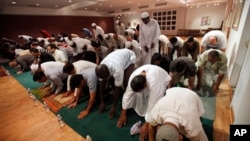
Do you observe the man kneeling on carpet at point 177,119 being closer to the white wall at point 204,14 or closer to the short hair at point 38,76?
the short hair at point 38,76

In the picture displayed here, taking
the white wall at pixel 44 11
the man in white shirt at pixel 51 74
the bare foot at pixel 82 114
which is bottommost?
the bare foot at pixel 82 114

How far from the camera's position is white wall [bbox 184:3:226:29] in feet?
38.8

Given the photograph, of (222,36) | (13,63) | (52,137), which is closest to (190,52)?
(222,36)

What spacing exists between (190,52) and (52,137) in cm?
322

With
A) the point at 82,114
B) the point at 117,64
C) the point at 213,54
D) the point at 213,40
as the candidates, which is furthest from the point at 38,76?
the point at 213,40

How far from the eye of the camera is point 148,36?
347 cm

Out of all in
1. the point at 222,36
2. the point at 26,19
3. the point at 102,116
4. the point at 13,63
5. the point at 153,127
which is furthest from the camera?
the point at 26,19

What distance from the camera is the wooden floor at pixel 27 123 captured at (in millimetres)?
1842

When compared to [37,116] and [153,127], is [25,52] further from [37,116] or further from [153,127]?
[153,127]

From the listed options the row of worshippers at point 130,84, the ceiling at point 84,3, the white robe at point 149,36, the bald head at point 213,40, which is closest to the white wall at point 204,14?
the ceiling at point 84,3

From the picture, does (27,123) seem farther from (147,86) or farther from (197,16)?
(197,16)

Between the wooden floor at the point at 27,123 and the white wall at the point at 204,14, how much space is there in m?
13.7

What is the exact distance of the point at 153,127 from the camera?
1.39 m

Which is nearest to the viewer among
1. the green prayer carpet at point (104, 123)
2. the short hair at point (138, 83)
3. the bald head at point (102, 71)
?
the short hair at point (138, 83)
